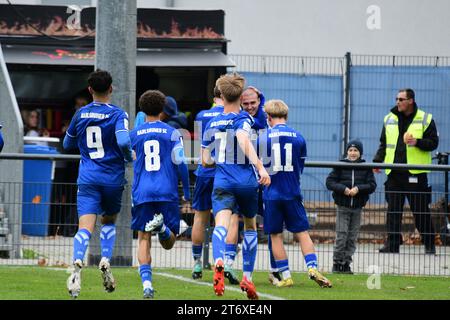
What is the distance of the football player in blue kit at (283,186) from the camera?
13.9 meters

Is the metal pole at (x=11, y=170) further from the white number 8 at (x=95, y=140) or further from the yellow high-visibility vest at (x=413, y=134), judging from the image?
the yellow high-visibility vest at (x=413, y=134)

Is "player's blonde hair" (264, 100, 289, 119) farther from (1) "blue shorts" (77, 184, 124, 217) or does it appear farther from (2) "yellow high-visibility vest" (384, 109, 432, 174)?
(2) "yellow high-visibility vest" (384, 109, 432, 174)

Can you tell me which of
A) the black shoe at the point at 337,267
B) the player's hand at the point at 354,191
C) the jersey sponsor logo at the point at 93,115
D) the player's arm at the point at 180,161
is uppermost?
the jersey sponsor logo at the point at 93,115

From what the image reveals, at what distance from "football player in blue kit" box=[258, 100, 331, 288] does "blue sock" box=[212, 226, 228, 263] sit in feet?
5.85

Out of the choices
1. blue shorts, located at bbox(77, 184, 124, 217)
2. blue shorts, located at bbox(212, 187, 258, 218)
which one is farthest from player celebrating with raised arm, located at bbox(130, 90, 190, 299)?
blue shorts, located at bbox(212, 187, 258, 218)

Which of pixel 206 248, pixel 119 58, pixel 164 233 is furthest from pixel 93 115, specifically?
pixel 206 248

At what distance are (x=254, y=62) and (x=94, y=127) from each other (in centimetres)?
1205

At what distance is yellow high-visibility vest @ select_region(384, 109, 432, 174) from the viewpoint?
743 inches

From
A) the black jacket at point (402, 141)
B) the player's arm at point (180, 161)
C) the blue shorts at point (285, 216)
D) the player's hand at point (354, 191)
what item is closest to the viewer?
the player's arm at point (180, 161)

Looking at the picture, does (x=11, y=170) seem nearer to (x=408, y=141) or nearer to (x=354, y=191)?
(x=354, y=191)

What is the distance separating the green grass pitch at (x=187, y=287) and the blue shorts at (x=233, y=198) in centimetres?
83

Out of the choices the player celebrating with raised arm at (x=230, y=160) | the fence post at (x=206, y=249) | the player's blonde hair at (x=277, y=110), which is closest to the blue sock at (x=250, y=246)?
the player celebrating with raised arm at (x=230, y=160)
